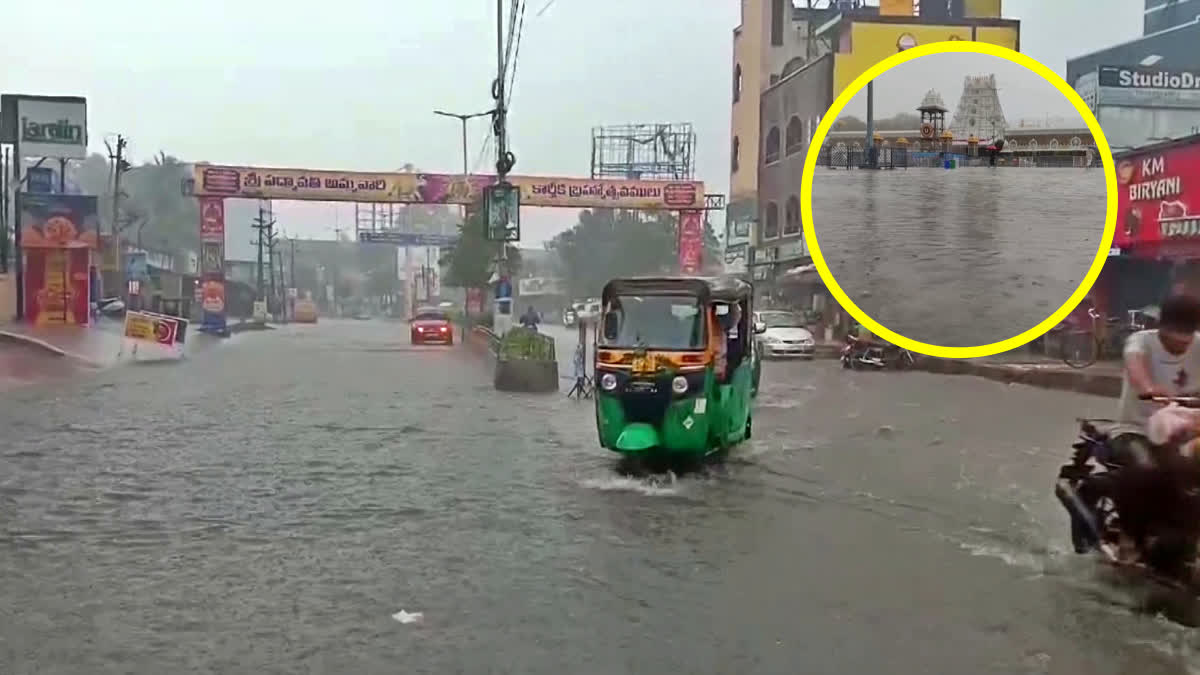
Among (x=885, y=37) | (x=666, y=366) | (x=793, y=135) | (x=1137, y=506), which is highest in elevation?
(x=885, y=37)

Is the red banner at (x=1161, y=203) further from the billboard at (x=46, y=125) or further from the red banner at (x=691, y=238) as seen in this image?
the billboard at (x=46, y=125)

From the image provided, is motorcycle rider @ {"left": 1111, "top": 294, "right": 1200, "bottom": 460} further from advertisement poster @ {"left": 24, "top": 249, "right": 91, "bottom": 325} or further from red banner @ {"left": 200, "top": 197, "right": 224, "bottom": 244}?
red banner @ {"left": 200, "top": 197, "right": 224, "bottom": 244}

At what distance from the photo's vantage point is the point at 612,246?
43219 millimetres

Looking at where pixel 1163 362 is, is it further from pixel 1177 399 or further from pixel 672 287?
pixel 672 287

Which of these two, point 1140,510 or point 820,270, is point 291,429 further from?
point 1140,510

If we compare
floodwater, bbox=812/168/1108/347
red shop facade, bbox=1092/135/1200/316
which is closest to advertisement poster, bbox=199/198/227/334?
red shop facade, bbox=1092/135/1200/316

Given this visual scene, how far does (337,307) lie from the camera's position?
11994 cm

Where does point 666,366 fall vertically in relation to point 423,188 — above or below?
below

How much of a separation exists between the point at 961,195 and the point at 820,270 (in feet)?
3.74

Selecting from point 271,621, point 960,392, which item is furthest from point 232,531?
point 960,392

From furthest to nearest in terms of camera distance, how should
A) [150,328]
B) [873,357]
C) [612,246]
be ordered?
1. [612,246]
2. [150,328]
3. [873,357]

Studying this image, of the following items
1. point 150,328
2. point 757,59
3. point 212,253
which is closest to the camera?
point 150,328

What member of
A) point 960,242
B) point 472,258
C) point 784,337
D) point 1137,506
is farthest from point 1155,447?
point 472,258
